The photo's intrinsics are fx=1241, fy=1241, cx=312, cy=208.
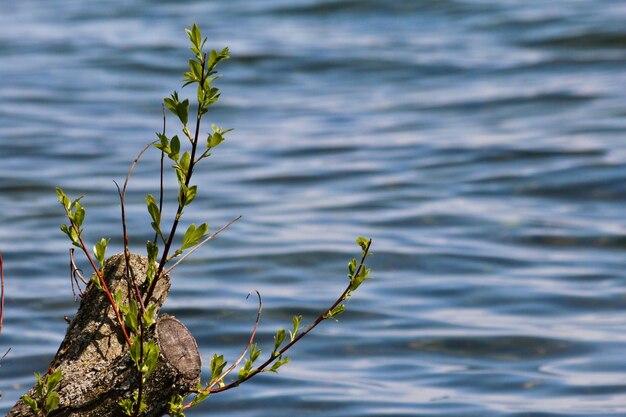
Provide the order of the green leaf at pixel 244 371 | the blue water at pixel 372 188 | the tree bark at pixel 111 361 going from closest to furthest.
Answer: the tree bark at pixel 111 361, the green leaf at pixel 244 371, the blue water at pixel 372 188

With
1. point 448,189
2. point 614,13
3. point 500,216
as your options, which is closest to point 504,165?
point 448,189

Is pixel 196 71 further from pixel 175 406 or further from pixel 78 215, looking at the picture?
pixel 175 406

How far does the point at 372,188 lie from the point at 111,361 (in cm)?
681

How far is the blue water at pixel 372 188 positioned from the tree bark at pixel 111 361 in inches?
95.6

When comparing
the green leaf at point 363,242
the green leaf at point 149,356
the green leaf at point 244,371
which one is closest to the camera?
the green leaf at point 149,356

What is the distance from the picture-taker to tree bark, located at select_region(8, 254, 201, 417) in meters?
2.77

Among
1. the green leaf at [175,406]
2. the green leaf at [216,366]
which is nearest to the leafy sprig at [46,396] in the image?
the green leaf at [175,406]

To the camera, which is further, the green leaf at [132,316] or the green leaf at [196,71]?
the green leaf at [196,71]

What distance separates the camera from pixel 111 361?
9.29 feet

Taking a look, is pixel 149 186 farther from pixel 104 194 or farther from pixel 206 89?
pixel 206 89

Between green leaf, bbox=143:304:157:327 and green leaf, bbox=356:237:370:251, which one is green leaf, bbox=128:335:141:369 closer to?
green leaf, bbox=143:304:157:327

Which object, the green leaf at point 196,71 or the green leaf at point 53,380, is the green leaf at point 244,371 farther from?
the green leaf at point 196,71

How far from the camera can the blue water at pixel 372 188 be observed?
5988 millimetres

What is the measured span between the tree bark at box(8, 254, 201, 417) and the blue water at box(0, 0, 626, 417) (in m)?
2.43
